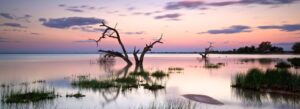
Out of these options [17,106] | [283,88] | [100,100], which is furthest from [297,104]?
[17,106]

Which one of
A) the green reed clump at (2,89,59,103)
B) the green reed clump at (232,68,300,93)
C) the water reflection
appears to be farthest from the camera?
the green reed clump at (232,68,300,93)

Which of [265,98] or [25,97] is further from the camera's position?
[265,98]

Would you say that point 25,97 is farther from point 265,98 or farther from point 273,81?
point 273,81

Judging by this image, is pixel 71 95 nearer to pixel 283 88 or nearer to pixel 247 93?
pixel 247 93

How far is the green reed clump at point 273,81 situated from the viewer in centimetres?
1751

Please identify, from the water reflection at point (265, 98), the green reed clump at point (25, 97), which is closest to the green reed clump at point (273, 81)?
the water reflection at point (265, 98)

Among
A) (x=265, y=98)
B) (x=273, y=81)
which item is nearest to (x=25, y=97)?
(x=265, y=98)

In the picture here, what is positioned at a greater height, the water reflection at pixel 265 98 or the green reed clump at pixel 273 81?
the green reed clump at pixel 273 81

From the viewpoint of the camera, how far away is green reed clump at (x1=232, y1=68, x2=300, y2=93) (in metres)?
17.5

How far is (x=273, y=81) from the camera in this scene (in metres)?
18.8

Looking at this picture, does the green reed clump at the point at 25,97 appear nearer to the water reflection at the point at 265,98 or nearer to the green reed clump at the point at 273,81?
the water reflection at the point at 265,98

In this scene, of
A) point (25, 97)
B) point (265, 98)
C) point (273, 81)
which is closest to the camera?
point (25, 97)

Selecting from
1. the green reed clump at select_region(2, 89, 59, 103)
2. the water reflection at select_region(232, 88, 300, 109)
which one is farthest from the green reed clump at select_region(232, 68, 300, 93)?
the green reed clump at select_region(2, 89, 59, 103)

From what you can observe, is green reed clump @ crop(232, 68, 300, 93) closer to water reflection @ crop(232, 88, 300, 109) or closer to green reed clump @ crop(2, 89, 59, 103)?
water reflection @ crop(232, 88, 300, 109)
